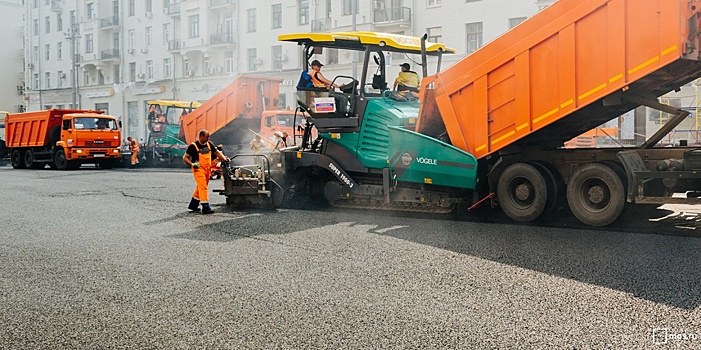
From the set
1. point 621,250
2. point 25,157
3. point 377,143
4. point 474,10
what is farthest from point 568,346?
point 474,10

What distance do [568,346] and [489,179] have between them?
529cm

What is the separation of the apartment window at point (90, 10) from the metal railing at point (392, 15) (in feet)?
95.7

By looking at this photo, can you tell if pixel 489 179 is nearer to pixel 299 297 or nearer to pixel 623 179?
pixel 623 179

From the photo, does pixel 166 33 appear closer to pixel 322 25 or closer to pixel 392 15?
pixel 322 25

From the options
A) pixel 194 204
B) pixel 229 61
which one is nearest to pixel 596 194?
pixel 194 204

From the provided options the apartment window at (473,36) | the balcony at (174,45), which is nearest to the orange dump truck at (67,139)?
the apartment window at (473,36)

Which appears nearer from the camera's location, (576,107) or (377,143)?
(576,107)

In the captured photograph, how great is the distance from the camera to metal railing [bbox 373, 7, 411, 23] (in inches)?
1442

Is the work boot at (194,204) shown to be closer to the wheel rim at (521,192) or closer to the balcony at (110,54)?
the wheel rim at (521,192)

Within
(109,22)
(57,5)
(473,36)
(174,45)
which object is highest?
(57,5)

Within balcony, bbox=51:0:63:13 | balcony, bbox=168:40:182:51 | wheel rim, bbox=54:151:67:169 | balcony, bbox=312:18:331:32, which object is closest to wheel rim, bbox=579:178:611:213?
wheel rim, bbox=54:151:67:169

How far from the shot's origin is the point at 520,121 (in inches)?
338

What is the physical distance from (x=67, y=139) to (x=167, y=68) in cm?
2432

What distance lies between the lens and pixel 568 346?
412cm
